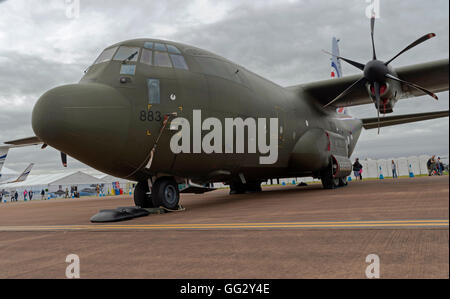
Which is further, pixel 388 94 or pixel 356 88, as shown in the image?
pixel 356 88

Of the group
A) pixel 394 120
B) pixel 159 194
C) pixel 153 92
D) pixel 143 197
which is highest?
pixel 394 120

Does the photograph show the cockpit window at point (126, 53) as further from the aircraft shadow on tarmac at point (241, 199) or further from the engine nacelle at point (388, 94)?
the engine nacelle at point (388, 94)

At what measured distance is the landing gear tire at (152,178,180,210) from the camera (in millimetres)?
9062

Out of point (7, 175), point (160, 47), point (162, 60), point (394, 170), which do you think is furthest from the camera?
point (7, 175)

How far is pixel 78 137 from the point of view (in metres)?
7.41

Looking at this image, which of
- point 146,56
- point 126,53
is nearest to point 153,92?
point 146,56

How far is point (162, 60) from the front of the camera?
916 cm

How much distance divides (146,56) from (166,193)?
367 cm

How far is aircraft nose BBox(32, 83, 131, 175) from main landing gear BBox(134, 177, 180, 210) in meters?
1.58

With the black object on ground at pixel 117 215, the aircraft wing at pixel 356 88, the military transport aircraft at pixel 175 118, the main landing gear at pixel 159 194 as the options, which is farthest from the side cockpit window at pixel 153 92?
the aircraft wing at pixel 356 88

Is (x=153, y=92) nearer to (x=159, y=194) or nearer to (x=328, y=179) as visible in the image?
(x=159, y=194)

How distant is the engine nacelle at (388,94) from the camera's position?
12.8 m

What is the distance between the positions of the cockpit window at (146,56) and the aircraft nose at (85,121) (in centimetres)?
131
